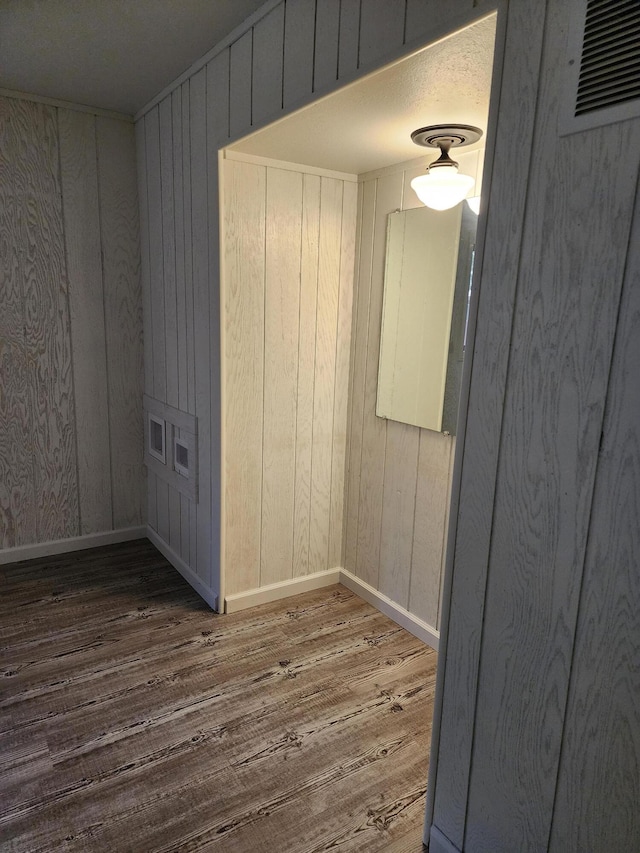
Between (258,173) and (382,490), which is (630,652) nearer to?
(382,490)

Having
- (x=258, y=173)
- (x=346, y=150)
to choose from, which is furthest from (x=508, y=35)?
(x=258, y=173)

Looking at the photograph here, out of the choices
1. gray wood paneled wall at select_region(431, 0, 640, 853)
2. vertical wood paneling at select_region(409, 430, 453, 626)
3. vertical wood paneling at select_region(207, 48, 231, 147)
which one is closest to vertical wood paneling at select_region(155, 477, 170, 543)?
vertical wood paneling at select_region(409, 430, 453, 626)

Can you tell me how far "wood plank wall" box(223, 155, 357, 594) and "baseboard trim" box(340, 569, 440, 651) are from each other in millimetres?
207

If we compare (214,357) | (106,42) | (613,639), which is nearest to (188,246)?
(214,357)

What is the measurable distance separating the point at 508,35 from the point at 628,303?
656mm

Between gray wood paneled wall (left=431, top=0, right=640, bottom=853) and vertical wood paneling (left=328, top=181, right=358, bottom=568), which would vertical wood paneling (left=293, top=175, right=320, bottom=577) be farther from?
gray wood paneled wall (left=431, top=0, right=640, bottom=853)

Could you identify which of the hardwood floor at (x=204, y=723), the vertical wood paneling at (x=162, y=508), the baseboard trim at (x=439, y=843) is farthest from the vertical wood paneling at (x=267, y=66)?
the baseboard trim at (x=439, y=843)

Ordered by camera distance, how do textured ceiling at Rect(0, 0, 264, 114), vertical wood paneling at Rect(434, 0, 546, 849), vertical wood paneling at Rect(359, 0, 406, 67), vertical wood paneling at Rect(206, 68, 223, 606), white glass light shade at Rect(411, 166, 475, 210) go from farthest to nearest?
vertical wood paneling at Rect(206, 68, 223, 606) → textured ceiling at Rect(0, 0, 264, 114) → white glass light shade at Rect(411, 166, 475, 210) → vertical wood paneling at Rect(359, 0, 406, 67) → vertical wood paneling at Rect(434, 0, 546, 849)

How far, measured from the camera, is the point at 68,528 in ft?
11.8

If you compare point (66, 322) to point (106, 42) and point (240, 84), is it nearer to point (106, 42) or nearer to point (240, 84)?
point (106, 42)

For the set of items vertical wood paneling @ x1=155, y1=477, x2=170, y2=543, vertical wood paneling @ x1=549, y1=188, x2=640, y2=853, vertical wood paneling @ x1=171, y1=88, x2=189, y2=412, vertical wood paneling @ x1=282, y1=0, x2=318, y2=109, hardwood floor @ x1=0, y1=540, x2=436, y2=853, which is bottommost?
hardwood floor @ x1=0, y1=540, x2=436, y2=853

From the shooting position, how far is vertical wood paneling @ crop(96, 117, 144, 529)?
133 inches

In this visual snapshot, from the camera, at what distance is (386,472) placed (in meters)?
2.89

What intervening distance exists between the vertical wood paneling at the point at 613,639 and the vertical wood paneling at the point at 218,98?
1904 mm
